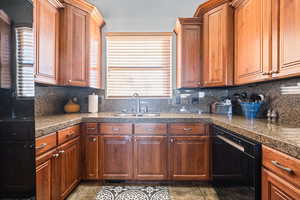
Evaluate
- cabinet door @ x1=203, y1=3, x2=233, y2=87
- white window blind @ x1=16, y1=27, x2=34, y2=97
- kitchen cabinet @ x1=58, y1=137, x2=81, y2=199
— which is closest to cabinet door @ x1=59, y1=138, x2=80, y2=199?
kitchen cabinet @ x1=58, y1=137, x2=81, y2=199

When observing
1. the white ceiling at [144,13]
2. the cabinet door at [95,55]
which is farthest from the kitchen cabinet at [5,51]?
the white ceiling at [144,13]

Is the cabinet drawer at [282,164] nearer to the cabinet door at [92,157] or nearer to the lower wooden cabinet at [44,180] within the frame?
the lower wooden cabinet at [44,180]

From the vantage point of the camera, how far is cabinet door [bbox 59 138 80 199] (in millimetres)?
1701

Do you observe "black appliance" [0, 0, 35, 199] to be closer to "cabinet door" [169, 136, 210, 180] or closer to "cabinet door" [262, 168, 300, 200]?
"cabinet door" [262, 168, 300, 200]

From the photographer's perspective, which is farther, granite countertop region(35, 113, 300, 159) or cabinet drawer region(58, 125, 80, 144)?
cabinet drawer region(58, 125, 80, 144)

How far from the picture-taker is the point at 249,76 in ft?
6.06

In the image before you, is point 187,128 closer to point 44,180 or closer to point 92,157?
point 92,157

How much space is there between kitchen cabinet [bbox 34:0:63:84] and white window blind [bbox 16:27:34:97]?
1004mm

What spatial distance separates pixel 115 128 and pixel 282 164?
65.1 inches

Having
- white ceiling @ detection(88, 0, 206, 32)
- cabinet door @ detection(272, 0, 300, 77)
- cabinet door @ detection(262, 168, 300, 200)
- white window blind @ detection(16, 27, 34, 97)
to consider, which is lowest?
cabinet door @ detection(262, 168, 300, 200)

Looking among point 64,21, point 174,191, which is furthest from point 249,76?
point 64,21

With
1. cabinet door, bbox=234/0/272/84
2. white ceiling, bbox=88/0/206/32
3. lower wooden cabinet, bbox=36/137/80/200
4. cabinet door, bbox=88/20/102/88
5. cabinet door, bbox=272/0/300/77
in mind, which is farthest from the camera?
white ceiling, bbox=88/0/206/32

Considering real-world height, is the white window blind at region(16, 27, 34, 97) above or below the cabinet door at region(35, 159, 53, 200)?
above

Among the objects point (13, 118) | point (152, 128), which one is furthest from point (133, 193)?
point (13, 118)
